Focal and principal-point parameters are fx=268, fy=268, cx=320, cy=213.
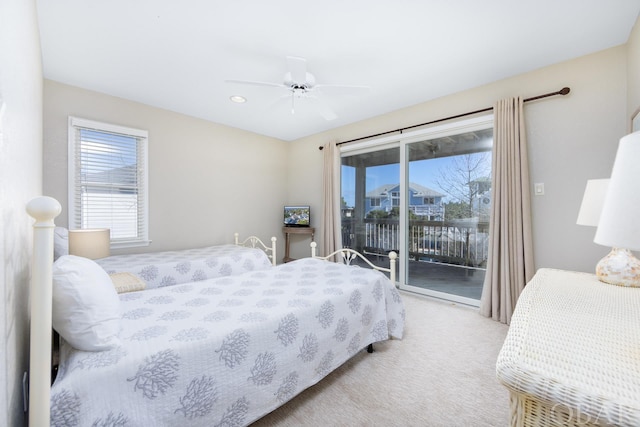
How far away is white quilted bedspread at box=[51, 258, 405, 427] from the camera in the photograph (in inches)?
38.0

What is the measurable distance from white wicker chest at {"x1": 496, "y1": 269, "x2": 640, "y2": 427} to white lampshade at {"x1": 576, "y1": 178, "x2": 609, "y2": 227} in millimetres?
725

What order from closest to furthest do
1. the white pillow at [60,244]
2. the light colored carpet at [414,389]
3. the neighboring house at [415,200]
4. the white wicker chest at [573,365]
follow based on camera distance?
the white wicker chest at [573,365] < the light colored carpet at [414,389] < the white pillow at [60,244] < the neighboring house at [415,200]

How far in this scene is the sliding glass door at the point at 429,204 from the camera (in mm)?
3125

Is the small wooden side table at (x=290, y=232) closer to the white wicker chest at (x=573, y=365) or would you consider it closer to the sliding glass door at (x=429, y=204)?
the sliding glass door at (x=429, y=204)

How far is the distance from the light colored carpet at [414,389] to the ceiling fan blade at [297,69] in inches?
90.9

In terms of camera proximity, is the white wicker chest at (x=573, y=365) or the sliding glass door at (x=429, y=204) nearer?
the white wicker chest at (x=573, y=365)

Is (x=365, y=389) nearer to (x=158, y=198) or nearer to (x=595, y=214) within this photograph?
(x=595, y=214)

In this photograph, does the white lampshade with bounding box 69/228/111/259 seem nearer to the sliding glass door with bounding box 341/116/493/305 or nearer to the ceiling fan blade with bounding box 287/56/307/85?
the ceiling fan blade with bounding box 287/56/307/85

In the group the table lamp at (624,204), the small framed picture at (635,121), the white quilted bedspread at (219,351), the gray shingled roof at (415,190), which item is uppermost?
the small framed picture at (635,121)

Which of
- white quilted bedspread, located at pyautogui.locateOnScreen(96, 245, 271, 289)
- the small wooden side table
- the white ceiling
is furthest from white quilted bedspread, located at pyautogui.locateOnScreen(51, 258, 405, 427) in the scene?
the small wooden side table

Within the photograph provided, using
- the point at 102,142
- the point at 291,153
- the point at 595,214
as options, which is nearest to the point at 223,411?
the point at 595,214

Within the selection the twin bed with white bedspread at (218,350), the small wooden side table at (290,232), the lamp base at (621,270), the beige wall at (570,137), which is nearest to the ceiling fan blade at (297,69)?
the twin bed with white bedspread at (218,350)

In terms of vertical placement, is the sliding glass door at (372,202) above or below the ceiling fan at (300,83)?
below

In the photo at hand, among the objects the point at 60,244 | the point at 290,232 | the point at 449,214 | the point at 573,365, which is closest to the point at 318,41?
the point at 573,365
